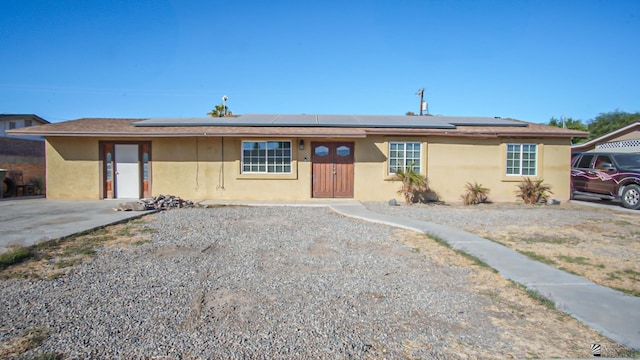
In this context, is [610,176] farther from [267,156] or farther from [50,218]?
[50,218]

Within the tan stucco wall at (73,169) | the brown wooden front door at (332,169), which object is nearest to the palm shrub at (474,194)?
the brown wooden front door at (332,169)

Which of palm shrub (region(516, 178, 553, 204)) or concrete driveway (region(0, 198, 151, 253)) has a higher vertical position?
palm shrub (region(516, 178, 553, 204))

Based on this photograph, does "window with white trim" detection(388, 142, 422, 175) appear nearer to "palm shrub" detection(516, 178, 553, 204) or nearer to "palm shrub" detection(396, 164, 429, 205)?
"palm shrub" detection(396, 164, 429, 205)

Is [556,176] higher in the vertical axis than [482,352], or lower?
higher

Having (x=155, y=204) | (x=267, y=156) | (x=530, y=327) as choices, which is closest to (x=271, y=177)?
(x=267, y=156)

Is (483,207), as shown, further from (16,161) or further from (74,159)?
(16,161)

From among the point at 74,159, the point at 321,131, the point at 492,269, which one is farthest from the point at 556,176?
the point at 74,159

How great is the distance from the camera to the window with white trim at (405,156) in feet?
47.8

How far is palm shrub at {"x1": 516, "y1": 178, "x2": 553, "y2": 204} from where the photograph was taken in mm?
14336

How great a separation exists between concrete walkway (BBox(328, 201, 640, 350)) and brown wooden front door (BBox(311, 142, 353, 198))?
7.01 meters

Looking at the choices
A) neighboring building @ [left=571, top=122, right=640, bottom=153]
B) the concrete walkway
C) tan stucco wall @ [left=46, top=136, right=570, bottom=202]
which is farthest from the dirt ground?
neighboring building @ [left=571, top=122, right=640, bottom=153]

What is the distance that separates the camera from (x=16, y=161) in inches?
677

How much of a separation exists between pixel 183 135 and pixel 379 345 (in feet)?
40.0

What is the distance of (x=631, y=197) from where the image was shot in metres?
12.8
